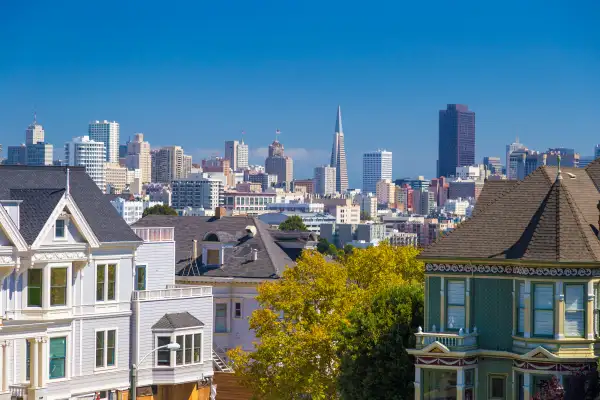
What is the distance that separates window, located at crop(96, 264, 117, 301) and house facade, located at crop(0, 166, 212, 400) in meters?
0.04

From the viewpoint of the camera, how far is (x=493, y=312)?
45.5 metres

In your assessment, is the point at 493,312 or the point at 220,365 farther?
the point at 220,365

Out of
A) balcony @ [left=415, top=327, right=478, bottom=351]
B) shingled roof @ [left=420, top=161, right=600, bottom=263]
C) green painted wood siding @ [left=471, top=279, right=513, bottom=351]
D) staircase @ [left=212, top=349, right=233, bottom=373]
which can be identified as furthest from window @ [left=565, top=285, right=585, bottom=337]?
staircase @ [left=212, top=349, right=233, bottom=373]

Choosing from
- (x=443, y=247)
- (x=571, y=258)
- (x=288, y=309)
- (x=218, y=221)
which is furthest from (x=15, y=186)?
(x=218, y=221)

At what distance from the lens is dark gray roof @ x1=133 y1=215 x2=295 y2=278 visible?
77750 mm

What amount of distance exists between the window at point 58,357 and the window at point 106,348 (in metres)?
2.11

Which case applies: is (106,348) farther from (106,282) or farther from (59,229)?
(59,229)

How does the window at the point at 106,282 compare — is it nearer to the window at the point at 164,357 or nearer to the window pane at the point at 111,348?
the window pane at the point at 111,348

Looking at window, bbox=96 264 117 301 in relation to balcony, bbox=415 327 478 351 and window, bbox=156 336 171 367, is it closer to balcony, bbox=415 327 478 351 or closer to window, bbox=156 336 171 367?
window, bbox=156 336 171 367

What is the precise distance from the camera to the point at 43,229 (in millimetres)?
52469

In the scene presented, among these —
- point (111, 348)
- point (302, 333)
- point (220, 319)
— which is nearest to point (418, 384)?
point (302, 333)

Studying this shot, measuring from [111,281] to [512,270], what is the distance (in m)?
18.7

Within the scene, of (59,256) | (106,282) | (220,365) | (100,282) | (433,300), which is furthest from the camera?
(220,365)

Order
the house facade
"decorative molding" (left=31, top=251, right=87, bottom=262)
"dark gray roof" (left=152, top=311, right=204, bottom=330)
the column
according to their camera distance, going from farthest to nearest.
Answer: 1. "dark gray roof" (left=152, top=311, right=204, bottom=330)
2. "decorative molding" (left=31, top=251, right=87, bottom=262)
3. the house facade
4. the column
